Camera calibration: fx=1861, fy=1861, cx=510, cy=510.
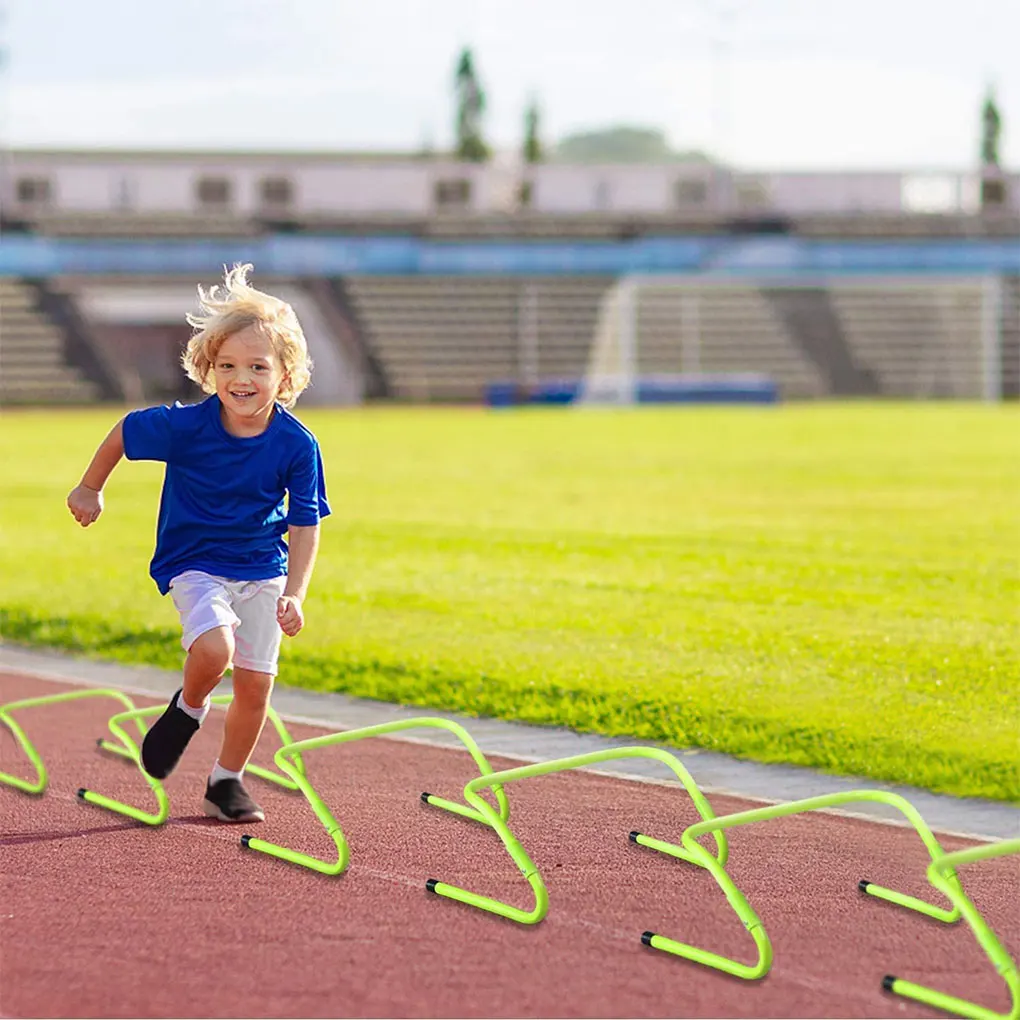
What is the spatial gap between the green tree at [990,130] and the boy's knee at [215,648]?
3517 inches

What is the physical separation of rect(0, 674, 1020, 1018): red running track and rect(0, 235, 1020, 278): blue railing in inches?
2208

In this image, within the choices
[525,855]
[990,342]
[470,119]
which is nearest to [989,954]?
[525,855]

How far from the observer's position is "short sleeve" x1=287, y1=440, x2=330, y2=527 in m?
6.30

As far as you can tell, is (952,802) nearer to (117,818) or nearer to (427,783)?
(427,783)

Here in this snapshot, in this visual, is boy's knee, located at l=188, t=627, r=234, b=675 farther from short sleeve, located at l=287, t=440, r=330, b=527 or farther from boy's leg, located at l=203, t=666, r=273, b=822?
short sleeve, located at l=287, t=440, r=330, b=527

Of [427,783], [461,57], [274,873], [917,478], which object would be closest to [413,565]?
[427,783]

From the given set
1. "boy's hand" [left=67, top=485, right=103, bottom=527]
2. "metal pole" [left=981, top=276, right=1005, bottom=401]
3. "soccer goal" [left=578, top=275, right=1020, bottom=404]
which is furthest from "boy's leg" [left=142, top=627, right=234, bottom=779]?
"soccer goal" [left=578, top=275, right=1020, bottom=404]

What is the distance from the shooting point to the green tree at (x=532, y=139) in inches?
3723

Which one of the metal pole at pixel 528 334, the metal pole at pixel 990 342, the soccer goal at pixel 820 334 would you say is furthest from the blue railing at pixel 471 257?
the metal pole at pixel 990 342

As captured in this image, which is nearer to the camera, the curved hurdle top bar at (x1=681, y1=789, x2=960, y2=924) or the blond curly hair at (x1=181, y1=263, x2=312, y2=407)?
the curved hurdle top bar at (x1=681, y1=789, x2=960, y2=924)

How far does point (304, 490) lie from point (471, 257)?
2356 inches

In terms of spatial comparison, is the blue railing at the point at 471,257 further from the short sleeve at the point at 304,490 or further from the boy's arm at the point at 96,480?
the boy's arm at the point at 96,480

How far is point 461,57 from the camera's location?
92062 mm

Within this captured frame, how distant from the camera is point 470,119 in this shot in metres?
88.9
